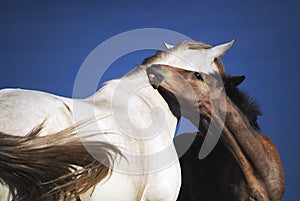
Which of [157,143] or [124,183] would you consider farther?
[157,143]

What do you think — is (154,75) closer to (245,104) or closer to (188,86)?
(188,86)

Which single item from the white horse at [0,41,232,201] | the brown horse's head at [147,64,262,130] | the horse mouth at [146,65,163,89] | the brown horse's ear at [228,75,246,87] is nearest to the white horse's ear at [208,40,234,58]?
the brown horse's head at [147,64,262,130]

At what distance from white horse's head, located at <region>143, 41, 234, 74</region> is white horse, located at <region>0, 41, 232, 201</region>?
9.8 inches

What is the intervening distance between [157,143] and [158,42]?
1528 mm

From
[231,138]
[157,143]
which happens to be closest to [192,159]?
[231,138]

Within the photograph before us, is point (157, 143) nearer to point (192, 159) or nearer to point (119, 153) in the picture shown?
point (119, 153)

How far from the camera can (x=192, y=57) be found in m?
4.08

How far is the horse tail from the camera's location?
255 centimetres

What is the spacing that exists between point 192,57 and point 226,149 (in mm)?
1101

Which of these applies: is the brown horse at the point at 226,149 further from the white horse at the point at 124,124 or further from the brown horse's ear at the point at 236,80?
the white horse at the point at 124,124

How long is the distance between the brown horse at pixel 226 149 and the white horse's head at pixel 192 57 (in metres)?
0.18

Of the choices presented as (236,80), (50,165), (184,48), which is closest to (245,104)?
(236,80)

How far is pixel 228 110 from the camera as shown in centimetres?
411

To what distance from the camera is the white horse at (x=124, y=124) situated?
8.66 ft
